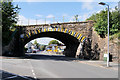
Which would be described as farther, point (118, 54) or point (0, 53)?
point (0, 53)

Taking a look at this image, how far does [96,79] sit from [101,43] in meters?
Answer: 19.5

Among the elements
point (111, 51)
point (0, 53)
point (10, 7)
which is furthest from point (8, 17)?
point (111, 51)

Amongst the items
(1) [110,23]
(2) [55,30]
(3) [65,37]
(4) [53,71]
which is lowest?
Result: (4) [53,71]

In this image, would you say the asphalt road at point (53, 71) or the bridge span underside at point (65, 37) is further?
the bridge span underside at point (65, 37)

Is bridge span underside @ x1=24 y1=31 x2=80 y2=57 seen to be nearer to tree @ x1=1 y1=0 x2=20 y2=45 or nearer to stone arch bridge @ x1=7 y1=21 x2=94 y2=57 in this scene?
stone arch bridge @ x1=7 y1=21 x2=94 y2=57

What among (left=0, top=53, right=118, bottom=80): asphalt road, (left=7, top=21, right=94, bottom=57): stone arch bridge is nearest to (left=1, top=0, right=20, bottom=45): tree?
(left=7, top=21, right=94, bottom=57): stone arch bridge

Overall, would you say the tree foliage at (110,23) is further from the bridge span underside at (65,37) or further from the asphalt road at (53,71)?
the asphalt road at (53,71)

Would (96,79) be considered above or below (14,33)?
below

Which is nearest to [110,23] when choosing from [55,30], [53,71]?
[55,30]

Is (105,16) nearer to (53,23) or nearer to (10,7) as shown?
(53,23)

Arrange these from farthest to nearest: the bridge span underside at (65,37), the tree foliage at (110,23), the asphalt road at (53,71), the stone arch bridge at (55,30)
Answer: the bridge span underside at (65,37)
the stone arch bridge at (55,30)
the tree foliage at (110,23)
the asphalt road at (53,71)

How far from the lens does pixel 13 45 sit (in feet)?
107

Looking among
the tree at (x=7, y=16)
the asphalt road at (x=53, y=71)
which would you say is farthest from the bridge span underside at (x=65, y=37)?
the asphalt road at (x=53, y=71)

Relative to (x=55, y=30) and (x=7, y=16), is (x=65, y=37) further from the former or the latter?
(x=7, y=16)
